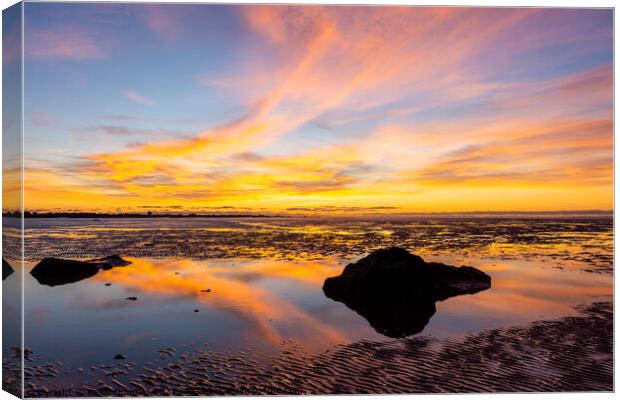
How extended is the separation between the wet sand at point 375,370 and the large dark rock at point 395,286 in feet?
6.95

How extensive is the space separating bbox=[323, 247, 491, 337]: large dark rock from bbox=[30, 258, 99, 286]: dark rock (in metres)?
8.93

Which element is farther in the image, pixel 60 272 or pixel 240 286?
pixel 60 272

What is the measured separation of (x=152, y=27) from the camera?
33.3 feet

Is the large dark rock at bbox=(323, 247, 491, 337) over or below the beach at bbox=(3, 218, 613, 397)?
over

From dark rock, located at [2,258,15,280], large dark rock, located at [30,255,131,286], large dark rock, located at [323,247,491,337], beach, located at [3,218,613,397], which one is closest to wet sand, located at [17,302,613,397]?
beach, located at [3,218,613,397]

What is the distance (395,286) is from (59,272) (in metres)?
11.6

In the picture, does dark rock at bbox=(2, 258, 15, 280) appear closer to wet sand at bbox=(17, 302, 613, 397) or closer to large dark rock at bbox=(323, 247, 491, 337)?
wet sand at bbox=(17, 302, 613, 397)

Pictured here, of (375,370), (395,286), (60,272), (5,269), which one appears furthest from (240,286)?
(5,269)

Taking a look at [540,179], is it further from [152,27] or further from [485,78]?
[152,27]

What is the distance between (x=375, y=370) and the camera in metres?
7.11

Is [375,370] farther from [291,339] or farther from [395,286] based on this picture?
[395,286]

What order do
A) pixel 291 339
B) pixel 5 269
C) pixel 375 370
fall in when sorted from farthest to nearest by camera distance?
pixel 291 339 < pixel 375 370 < pixel 5 269

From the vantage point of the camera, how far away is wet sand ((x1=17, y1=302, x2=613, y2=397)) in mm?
6684

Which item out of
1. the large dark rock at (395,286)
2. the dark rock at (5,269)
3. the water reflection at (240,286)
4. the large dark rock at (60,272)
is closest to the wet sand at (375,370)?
the water reflection at (240,286)
